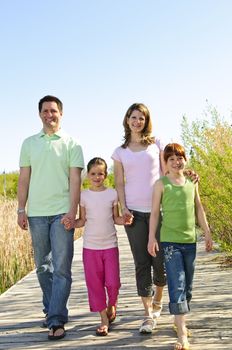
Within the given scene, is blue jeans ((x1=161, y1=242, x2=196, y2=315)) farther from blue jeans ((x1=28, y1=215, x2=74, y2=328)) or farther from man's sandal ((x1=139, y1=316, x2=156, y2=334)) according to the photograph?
blue jeans ((x1=28, y1=215, x2=74, y2=328))

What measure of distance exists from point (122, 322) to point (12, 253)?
3627 millimetres

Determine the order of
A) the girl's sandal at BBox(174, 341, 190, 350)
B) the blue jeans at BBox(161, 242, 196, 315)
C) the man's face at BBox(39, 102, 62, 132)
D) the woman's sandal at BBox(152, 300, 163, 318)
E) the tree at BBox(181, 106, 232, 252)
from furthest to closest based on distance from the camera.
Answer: the tree at BBox(181, 106, 232, 252) → the woman's sandal at BBox(152, 300, 163, 318) → the man's face at BBox(39, 102, 62, 132) → the blue jeans at BBox(161, 242, 196, 315) → the girl's sandal at BBox(174, 341, 190, 350)

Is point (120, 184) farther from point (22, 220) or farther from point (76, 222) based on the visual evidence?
point (22, 220)

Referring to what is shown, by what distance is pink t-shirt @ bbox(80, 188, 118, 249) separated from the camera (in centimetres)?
359

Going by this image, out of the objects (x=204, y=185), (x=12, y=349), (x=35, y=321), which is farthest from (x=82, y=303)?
(x=204, y=185)

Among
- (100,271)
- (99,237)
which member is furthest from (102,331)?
(99,237)

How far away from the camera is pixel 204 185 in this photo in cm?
641

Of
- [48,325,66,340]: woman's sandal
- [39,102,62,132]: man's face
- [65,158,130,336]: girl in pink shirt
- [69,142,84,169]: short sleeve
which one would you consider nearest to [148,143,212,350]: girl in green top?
[65,158,130,336]: girl in pink shirt

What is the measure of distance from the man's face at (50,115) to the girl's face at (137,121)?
0.54m

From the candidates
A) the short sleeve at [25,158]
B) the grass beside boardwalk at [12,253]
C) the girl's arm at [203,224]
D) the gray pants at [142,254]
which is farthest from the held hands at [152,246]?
the grass beside boardwalk at [12,253]

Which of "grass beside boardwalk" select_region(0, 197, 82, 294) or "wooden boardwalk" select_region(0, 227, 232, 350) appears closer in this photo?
"wooden boardwalk" select_region(0, 227, 232, 350)

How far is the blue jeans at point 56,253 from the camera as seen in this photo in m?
3.56

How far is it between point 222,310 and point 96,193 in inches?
55.4

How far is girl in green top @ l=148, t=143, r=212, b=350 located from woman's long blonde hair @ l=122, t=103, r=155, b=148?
1.04ft
